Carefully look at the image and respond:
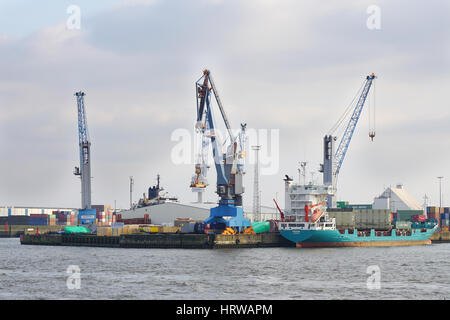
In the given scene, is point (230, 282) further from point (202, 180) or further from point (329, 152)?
point (329, 152)

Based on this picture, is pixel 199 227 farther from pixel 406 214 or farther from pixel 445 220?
pixel 445 220

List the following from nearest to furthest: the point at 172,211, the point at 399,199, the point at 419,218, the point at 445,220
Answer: the point at 419,218
the point at 172,211
the point at 445,220
the point at 399,199

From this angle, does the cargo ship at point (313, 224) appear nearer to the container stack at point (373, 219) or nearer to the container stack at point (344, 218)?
the container stack at point (344, 218)

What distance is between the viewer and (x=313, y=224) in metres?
107

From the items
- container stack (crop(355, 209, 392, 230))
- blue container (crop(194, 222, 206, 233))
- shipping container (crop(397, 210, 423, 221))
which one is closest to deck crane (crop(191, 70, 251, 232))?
blue container (crop(194, 222, 206, 233))

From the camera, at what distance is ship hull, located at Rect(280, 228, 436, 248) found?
10619 cm

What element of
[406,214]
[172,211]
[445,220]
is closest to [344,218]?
[172,211]

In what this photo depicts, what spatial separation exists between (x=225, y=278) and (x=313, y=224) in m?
50.2

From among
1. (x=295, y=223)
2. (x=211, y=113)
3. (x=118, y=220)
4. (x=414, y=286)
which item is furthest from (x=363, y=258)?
(x=118, y=220)

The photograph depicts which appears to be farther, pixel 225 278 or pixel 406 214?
pixel 406 214

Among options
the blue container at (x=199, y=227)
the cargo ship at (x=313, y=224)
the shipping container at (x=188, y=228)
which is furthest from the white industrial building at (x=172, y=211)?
the blue container at (x=199, y=227)

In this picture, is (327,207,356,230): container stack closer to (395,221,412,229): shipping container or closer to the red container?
(395,221,412,229): shipping container

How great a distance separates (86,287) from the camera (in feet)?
170
